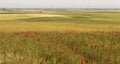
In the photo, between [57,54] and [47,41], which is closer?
[57,54]

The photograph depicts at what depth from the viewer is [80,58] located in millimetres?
7445

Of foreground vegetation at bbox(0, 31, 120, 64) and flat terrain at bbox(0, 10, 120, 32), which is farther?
flat terrain at bbox(0, 10, 120, 32)

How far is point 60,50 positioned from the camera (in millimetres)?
8305

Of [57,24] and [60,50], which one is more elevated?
[60,50]

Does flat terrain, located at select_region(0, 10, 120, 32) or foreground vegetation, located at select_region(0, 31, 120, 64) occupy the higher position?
foreground vegetation, located at select_region(0, 31, 120, 64)

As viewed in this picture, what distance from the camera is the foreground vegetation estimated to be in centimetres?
729

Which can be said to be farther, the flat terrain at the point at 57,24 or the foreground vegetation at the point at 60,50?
the flat terrain at the point at 57,24

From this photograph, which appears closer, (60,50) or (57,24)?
(60,50)

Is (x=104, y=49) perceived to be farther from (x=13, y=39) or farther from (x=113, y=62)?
(x=13, y=39)

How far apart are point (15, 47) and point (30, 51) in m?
0.86

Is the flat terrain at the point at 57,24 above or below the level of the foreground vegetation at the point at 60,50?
below

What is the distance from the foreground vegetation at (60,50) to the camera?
729 cm

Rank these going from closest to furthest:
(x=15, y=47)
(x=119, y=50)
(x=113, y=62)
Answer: (x=113, y=62) → (x=119, y=50) → (x=15, y=47)

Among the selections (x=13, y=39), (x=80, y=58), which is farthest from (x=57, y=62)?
(x=13, y=39)
